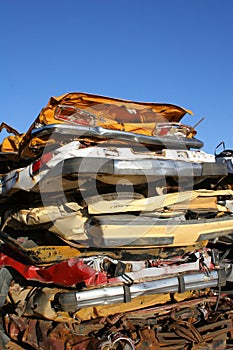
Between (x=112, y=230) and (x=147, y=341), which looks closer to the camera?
(x=112, y=230)

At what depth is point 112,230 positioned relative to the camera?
3709 mm

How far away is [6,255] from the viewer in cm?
453

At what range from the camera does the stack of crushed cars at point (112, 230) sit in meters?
3.70

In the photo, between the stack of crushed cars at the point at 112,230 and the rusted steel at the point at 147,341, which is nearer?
the stack of crushed cars at the point at 112,230

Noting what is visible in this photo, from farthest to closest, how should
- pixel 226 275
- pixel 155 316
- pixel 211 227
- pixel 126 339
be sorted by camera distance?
1. pixel 226 275
2. pixel 155 316
3. pixel 211 227
4. pixel 126 339

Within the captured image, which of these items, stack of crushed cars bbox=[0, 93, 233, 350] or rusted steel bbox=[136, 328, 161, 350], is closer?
stack of crushed cars bbox=[0, 93, 233, 350]

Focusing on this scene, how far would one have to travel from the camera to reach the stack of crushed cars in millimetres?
3703

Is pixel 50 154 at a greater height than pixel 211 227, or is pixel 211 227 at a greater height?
pixel 50 154

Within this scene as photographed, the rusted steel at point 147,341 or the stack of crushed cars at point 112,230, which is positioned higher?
the stack of crushed cars at point 112,230

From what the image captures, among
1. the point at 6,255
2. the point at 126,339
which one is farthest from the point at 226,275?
the point at 6,255

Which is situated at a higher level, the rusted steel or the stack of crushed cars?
the stack of crushed cars

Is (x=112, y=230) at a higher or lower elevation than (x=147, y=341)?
higher

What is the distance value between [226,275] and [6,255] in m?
2.48

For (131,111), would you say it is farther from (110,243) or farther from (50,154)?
(110,243)
